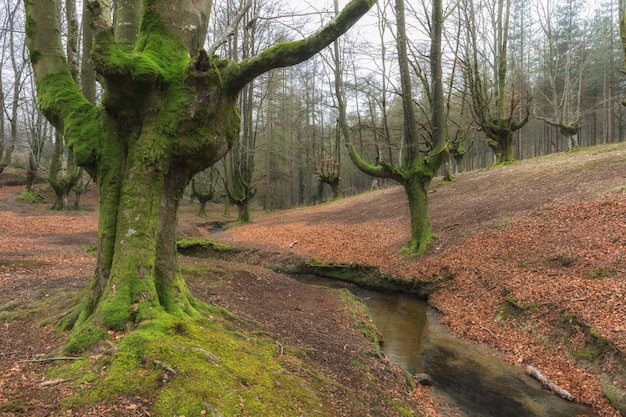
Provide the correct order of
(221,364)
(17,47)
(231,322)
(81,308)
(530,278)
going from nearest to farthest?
(221,364) < (81,308) < (231,322) < (530,278) < (17,47)

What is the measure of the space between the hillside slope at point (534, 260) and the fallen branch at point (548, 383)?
126 mm

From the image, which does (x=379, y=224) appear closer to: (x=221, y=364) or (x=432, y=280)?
(x=432, y=280)

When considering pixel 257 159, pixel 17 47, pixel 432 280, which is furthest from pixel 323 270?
pixel 17 47

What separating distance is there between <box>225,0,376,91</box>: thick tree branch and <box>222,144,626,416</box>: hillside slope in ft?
17.0

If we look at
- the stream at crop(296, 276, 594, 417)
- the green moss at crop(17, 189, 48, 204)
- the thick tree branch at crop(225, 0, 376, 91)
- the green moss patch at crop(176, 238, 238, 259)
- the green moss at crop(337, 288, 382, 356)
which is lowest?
the stream at crop(296, 276, 594, 417)

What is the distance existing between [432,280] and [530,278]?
7.44 ft

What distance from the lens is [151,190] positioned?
12.6 ft

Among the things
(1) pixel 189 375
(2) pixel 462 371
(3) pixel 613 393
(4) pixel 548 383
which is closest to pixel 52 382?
(1) pixel 189 375

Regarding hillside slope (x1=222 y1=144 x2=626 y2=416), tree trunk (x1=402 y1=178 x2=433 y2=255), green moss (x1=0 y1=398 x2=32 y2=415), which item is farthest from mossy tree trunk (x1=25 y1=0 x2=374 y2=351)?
tree trunk (x1=402 y1=178 x2=433 y2=255)

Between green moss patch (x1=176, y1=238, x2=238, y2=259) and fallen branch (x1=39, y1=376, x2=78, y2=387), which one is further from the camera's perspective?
green moss patch (x1=176, y1=238, x2=238, y2=259)

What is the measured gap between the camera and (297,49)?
3.72m

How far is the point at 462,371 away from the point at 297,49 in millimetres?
4964

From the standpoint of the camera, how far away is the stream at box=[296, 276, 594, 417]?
4.45 metres

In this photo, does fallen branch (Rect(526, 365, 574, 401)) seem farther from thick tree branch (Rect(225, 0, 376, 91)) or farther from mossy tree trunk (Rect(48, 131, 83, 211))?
mossy tree trunk (Rect(48, 131, 83, 211))
